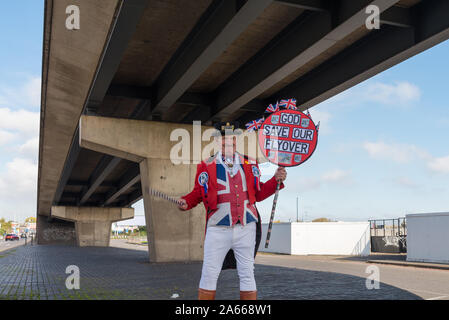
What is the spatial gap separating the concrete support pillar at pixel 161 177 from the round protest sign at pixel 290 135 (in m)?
9.86

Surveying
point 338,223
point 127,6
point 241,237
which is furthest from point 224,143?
point 338,223

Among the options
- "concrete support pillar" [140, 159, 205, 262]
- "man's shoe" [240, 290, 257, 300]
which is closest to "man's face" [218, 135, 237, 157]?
"man's shoe" [240, 290, 257, 300]

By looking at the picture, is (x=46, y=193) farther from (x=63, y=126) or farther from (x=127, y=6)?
(x=127, y=6)

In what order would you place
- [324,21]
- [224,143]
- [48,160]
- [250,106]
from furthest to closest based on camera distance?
[48,160] → [250,106] → [324,21] → [224,143]

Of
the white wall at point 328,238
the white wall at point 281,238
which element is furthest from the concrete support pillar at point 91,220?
the white wall at point 328,238

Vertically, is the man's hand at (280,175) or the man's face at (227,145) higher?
the man's face at (227,145)

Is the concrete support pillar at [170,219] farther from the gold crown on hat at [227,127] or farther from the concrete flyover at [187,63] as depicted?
the gold crown on hat at [227,127]

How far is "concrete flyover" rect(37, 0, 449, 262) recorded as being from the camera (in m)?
Answer: 9.03

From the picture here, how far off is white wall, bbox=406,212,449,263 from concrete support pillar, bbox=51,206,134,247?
33.1 meters

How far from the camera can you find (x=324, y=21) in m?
9.41

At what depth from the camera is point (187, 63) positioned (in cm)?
1152

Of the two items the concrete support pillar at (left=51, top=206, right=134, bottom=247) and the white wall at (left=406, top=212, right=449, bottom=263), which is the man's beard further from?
the concrete support pillar at (left=51, top=206, right=134, bottom=247)

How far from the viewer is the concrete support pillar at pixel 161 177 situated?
15.4m
